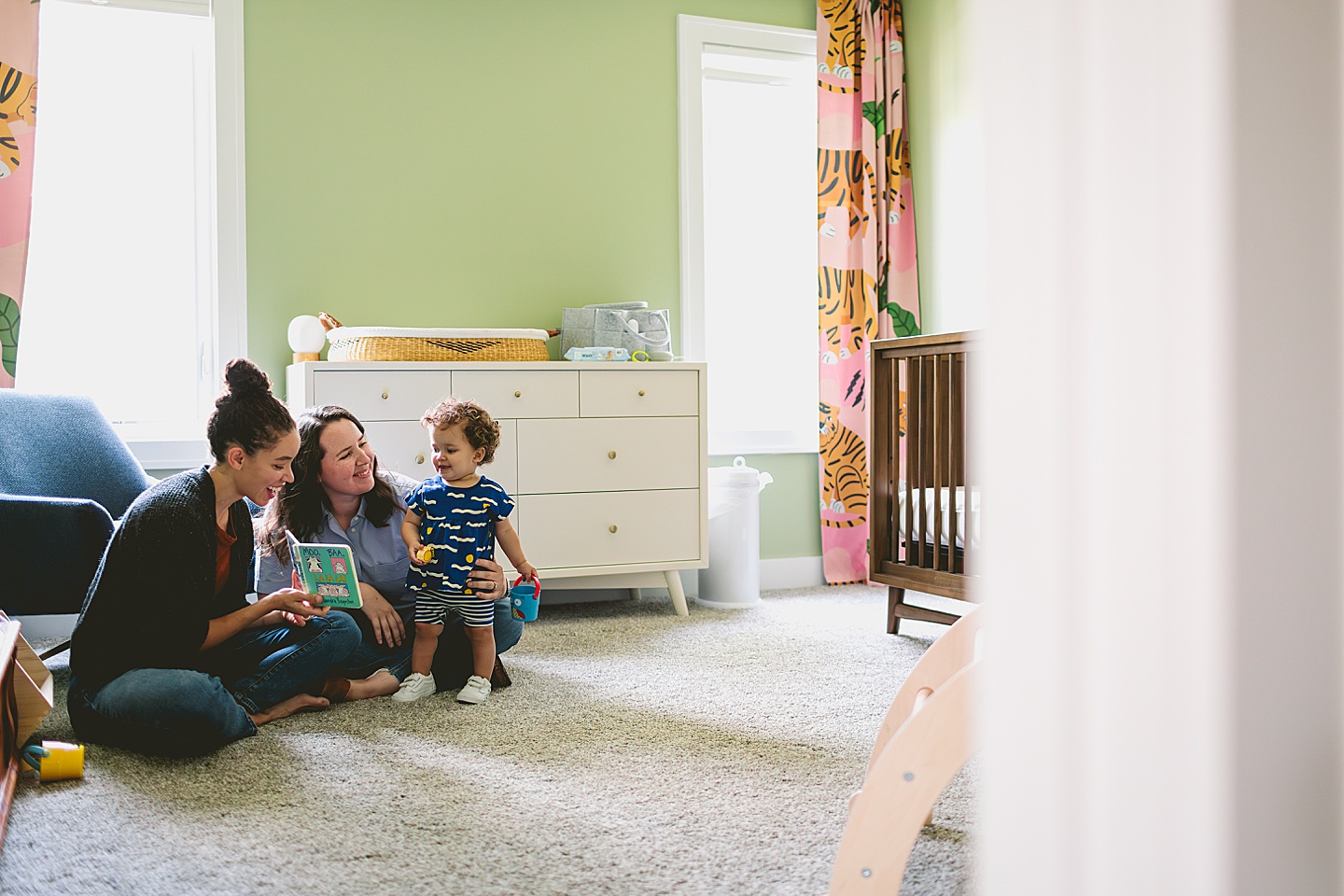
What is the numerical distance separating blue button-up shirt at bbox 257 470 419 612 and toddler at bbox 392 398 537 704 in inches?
2.8

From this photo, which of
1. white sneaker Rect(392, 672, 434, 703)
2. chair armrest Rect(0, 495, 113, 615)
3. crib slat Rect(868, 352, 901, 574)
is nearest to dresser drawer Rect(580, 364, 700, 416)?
crib slat Rect(868, 352, 901, 574)

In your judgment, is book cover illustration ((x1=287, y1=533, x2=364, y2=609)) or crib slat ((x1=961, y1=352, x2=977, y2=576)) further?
crib slat ((x1=961, y1=352, x2=977, y2=576))

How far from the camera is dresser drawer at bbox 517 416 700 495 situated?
301 cm

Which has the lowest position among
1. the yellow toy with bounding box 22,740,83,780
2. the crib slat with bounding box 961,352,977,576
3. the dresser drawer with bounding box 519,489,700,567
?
the yellow toy with bounding box 22,740,83,780

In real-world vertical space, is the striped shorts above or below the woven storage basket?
below

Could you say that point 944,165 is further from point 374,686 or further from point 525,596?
point 374,686

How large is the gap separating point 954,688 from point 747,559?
231cm

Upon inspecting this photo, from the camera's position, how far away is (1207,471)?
48 cm

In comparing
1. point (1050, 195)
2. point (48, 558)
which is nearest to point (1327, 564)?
point (1050, 195)

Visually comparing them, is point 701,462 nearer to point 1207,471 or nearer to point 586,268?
point 586,268

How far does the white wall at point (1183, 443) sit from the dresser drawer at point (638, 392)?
102 inches

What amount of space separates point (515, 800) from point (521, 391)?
1623 mm

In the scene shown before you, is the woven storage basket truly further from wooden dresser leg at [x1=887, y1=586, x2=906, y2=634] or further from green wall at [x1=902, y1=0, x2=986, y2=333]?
green wall at [x1=902, y1=0, x2=986, y2=333]

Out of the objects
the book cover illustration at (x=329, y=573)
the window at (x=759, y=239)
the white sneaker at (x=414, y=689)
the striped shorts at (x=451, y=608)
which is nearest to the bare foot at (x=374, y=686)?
the white sneaker at (x=414, y=689)
